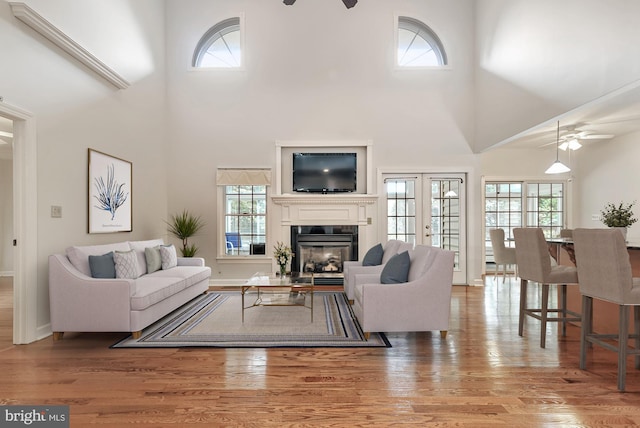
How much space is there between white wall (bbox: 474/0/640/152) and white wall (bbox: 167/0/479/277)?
0.67m

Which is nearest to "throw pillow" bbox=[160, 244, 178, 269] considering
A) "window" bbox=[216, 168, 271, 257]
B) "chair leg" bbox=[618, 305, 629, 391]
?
"window" bbox=[216, 168, 271, 257]

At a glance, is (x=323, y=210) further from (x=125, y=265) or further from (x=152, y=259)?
(x=125, y=265)

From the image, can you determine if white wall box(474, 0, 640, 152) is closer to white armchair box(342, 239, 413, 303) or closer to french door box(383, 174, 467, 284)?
french door box(383, 174, 467, 284)

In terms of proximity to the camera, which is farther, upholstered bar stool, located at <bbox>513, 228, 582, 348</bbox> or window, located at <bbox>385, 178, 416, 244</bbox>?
window, located at <bbox>385, 178, 416, 244</bbox>

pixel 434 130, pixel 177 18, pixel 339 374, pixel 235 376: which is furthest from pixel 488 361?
pixel 177 18

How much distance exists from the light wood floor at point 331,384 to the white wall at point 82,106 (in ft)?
4.16

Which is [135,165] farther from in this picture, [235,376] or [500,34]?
[500,34]

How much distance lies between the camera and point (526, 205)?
7965mm

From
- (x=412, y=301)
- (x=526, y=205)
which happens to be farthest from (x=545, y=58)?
(x=526, y=205)

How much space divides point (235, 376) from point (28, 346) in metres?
2.14

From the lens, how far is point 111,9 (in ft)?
16.4

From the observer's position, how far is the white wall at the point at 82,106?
3.56 meters

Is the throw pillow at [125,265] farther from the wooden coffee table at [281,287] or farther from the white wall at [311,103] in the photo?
the white wall at [311,103]

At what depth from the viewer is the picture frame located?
451 centimetres
